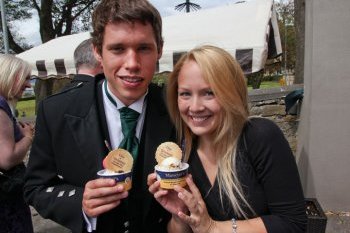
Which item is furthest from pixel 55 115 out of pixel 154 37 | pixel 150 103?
pixel 154 37

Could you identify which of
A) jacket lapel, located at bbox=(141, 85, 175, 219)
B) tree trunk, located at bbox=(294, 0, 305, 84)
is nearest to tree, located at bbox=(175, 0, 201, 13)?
tree trunk, located at bbox=(294, 0, 305, 84)

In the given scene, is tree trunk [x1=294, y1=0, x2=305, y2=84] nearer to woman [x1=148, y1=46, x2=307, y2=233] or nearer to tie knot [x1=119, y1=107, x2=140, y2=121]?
woman [x1=148, y1=46, x2=307, y2=233]

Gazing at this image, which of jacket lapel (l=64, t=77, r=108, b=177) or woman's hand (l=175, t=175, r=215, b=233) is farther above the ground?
jacket lapel (l=64, t=77, r=108, b=177)

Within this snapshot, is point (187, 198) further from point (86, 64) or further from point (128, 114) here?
point (86, 64)

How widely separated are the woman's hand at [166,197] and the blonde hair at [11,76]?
6.47ft

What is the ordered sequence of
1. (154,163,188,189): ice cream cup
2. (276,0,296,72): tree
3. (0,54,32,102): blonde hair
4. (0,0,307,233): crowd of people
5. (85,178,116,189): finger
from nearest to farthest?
(85,178,116,189): finger
(154,163,188,189): ice cream cup
(0,0,307,233): crowd of people
(0,54,32,102): blonde hair
(276,0,296,72): tree

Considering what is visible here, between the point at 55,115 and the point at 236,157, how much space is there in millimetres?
954

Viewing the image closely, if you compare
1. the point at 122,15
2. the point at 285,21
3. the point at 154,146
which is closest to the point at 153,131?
the point at 154,146

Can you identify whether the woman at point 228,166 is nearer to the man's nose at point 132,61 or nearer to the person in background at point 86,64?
the man's nose at point 132,61

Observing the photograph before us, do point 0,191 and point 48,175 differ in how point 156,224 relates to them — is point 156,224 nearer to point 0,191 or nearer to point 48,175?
point 48,175

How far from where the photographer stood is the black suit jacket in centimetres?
175

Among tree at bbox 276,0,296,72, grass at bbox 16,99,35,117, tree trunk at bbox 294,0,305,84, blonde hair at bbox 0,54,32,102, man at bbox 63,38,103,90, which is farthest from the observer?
tree at bbox 276,0,296,72

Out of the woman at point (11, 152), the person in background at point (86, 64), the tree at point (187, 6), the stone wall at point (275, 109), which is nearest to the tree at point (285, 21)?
the tree at point (187, 6)

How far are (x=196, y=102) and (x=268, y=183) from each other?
21.1 inches
